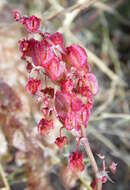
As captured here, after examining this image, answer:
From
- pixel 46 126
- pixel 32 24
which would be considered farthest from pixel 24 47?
pixel 46 126

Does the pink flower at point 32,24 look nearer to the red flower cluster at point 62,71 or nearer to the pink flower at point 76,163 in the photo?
the red flower cluster at point 62,71

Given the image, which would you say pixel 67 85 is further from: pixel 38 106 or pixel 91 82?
pixel 38 106

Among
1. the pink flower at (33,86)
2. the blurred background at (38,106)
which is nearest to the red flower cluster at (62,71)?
the pink flower at (33,86)

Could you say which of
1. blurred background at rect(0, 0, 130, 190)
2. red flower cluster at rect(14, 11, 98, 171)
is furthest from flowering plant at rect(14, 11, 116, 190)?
blurred background at rect(0, 0, 130, 190)

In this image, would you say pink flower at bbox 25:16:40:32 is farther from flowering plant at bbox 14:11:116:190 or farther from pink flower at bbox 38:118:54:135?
pink flower at bbox 38:118:54:135

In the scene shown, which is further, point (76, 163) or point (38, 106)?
point (38, 106)

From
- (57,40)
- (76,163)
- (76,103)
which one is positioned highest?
(57,40)

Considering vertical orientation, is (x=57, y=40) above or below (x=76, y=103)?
above
